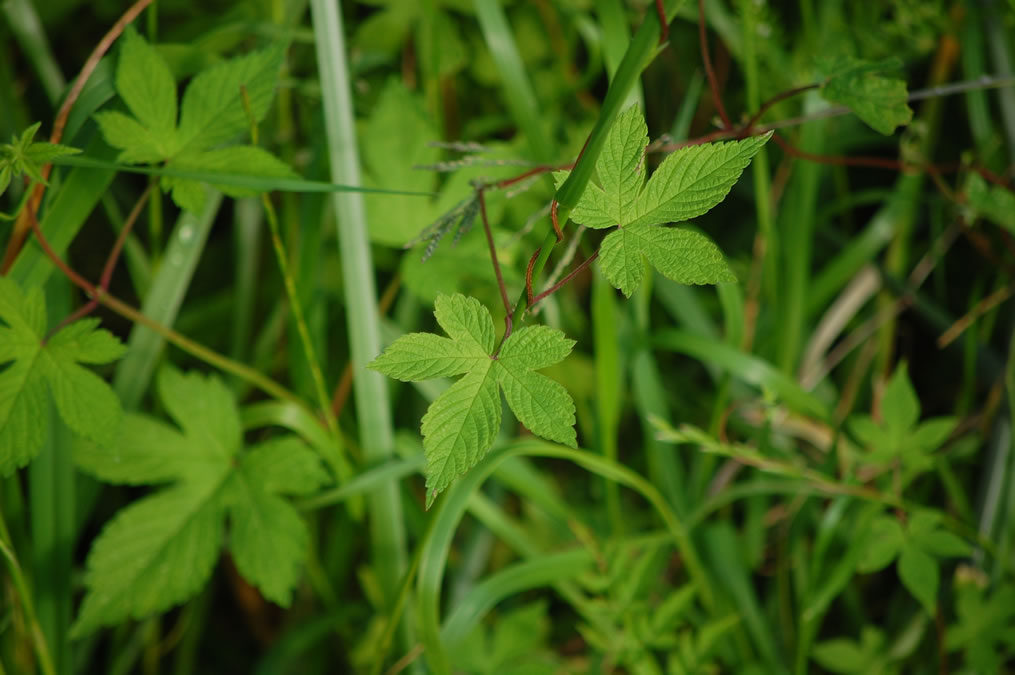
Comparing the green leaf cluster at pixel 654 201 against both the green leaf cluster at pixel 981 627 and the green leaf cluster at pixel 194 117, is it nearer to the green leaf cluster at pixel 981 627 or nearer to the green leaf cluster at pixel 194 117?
the green leaf cluster at pixel 194 117

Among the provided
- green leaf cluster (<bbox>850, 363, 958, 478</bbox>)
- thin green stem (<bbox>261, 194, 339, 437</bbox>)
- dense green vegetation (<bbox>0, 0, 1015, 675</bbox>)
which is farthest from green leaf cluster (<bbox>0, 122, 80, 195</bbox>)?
green leaf cluster (<bbox>850, 363, 958, 478</bbox>)

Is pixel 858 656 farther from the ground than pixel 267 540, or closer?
closer

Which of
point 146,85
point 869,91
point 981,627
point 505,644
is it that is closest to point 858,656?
point 981,627

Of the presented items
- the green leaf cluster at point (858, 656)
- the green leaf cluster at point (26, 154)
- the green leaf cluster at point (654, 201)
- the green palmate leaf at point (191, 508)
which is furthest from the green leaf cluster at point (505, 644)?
the green leaf cluster at point (26, 154)

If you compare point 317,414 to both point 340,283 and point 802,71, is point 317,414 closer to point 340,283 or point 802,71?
point 340,283

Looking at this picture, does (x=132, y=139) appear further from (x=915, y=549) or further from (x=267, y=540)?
(x=915, y=549)

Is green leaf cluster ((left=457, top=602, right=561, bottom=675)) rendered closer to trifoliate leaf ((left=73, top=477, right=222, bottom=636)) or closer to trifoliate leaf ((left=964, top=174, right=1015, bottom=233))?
trifoliate leaf ((left=73, top=477, right=222, bottom=636))
